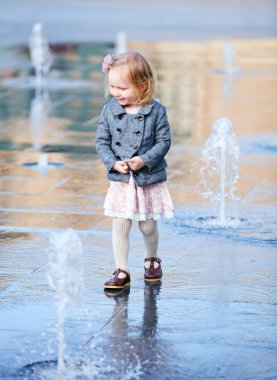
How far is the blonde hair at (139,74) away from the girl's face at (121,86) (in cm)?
2

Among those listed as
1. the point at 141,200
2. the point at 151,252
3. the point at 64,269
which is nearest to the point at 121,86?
the point at 141,200

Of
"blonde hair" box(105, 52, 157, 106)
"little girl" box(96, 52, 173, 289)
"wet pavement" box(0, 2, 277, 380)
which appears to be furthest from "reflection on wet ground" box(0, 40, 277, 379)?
"blonde hair" box(105, 52, 157, 106)

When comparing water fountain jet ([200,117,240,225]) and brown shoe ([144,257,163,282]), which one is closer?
brown shoe ([144,257,163,282])

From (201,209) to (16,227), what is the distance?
138 centimetres

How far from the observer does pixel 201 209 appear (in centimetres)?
850

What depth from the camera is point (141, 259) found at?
7.10 m

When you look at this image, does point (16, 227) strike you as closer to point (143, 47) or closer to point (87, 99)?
point (87, 99)

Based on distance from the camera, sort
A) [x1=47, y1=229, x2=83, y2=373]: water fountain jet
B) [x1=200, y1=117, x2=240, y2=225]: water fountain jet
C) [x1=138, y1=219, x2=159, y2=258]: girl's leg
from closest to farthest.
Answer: [x1=47, y1=229, x2=83, y2=373]: water fountain jet → [x1=138, y1=219, x2=159, y2=258]: girl's leg → [x1=200, y1=117, x2=240, y2=225]: water fountain jet

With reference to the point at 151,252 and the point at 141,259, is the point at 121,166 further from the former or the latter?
the point at 141,259

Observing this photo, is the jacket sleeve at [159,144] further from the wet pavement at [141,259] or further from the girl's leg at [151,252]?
the wet pavement at [141,259]

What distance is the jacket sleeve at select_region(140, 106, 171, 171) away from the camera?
645cm

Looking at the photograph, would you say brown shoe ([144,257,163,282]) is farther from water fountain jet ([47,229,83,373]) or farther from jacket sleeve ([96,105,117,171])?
water fountain jet ([47,229,83,373])

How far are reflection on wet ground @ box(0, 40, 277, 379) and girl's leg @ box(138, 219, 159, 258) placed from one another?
0.52 feet

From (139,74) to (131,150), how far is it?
0.41m
